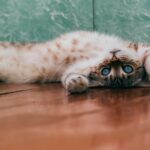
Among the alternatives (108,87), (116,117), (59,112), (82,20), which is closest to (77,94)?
(108,87)

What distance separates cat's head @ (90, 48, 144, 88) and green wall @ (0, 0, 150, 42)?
93cm

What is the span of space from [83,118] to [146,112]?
19cm

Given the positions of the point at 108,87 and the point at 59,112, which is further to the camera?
the point at 108,87

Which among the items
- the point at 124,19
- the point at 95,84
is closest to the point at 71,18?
the point at 124,19

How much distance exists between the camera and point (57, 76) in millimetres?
2307

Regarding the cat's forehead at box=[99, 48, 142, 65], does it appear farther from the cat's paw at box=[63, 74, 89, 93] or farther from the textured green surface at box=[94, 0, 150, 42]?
the textured green surface at box=[94, 0, 150, 42]

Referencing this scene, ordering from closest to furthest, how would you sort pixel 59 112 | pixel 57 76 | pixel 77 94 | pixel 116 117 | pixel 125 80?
1. pixel 116 117
2. pixel 59 112
3. pixel 77 94
4. pixel 125 80
5. pixel 57 76

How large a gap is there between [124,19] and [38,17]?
0.50 m

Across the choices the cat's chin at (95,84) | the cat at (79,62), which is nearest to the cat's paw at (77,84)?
the cat at (79,62)

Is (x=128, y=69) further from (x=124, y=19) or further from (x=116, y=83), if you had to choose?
(x=124, y=19)

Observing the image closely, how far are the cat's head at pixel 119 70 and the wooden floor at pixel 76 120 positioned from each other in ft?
0.22

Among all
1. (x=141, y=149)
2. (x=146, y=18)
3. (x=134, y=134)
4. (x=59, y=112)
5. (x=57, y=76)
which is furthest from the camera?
(x=146, y=18)

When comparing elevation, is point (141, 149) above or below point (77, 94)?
above

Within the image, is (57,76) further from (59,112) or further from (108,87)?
(59,112)
